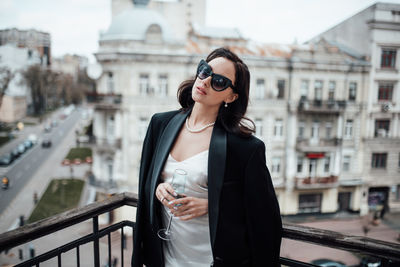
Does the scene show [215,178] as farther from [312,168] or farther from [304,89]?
[312,168]

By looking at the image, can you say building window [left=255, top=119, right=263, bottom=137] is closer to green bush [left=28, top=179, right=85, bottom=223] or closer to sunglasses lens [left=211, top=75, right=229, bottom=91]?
green bush [left=28, top=179, right=85, bottom=223]

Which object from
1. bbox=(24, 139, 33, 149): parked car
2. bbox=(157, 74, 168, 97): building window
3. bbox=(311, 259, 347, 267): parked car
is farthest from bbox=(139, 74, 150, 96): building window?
bbox=(311, 259, 347, 267): parked car

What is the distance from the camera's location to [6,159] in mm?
3420

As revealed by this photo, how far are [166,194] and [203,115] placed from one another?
340mm

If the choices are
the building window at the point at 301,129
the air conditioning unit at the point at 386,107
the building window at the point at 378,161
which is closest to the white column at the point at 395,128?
the air conditioning unit at the point at 386,107

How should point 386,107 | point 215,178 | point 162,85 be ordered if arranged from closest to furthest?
point 215,178, point 162,85, point 386,107

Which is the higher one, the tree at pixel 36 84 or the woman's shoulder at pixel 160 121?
the tree at pixel 36 84

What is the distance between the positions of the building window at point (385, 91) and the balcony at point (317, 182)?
2765 millimetres

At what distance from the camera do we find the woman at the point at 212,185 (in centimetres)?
100

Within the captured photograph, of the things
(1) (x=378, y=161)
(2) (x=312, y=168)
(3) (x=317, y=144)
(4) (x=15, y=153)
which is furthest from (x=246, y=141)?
(1) (x=378, y=161)

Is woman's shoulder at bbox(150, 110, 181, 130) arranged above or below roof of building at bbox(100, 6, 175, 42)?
below

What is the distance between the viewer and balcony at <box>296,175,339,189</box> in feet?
28.7

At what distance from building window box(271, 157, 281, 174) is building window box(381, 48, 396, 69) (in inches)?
161

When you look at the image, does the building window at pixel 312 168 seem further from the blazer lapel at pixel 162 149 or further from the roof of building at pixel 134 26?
the blazer lapel at pixel 162 149
